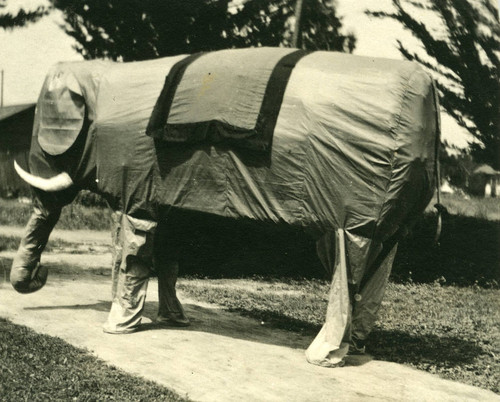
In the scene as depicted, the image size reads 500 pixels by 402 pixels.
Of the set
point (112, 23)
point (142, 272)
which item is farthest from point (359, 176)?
point (112, 23)

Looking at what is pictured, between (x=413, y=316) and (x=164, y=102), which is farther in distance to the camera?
(x=413, y=316)

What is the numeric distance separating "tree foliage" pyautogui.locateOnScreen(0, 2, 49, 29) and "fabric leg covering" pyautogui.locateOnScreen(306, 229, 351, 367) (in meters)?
5.24

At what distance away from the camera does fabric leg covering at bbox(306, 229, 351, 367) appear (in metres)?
6.18

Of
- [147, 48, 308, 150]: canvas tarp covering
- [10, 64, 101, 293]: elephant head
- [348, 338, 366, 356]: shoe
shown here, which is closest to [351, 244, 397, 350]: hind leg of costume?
[348, 338, 366, 356]: shoe

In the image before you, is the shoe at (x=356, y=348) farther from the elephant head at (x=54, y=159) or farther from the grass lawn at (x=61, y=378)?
the elephant head at (x=54, y=159)

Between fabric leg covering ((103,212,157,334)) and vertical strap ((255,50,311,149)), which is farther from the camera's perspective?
fabric leg covering ((103,212,157,334))

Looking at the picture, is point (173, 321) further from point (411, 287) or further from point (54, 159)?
point (411, 287)

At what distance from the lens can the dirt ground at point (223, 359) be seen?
561 cm

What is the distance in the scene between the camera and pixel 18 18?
904 cm

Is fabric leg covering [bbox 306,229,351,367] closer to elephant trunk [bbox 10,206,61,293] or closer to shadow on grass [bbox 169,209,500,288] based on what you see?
elephant trunk [bbox 10,206,61,293]

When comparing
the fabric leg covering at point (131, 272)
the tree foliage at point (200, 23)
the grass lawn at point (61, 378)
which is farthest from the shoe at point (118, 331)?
the tree foliage at point (200, 23)

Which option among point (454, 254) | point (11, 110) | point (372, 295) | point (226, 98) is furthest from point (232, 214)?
point (11, 110)

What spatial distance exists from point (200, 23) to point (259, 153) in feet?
25.2

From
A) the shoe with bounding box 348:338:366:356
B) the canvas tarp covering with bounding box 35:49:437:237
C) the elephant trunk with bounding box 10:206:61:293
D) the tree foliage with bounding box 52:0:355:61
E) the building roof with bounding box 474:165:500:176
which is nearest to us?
Answer: the canvas tarp covering with bounding box 35:49:437:237
